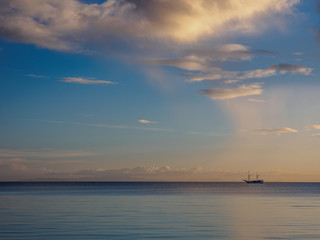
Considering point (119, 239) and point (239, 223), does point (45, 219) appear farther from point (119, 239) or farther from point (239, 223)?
point (239, 223)

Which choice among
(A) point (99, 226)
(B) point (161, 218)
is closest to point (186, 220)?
(B) point (161, 218)

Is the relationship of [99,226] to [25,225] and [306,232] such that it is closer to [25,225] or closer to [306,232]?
[25,225]

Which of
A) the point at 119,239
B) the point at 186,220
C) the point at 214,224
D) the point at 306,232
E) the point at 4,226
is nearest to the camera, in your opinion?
the point at 119,239

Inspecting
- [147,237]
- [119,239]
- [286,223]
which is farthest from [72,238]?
[286,223]

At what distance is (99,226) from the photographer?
46.1 metres

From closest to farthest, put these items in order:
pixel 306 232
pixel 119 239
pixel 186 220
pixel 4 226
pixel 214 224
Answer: pixel 119 239, pixel 306 232, pixel 4 226, pixel 214 224, pixel 186 220

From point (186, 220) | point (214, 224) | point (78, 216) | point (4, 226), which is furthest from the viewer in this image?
point (78, 216)

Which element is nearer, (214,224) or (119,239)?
(119,239)

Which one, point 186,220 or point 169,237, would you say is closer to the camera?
point 169,237

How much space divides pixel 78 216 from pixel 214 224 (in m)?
19.4

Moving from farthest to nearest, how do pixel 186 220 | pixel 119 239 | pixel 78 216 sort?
pixel 78 216, pixel 186 220, pixel 119 239

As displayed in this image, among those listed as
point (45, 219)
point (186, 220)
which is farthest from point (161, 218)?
point (45, 219)

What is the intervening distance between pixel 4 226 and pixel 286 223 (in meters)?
32.7

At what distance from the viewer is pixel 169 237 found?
38.8 metres
